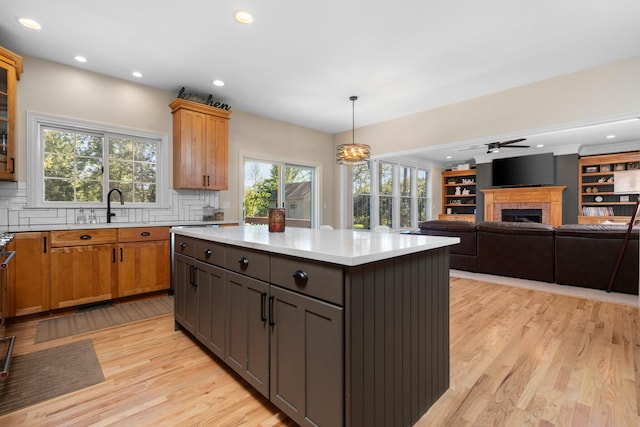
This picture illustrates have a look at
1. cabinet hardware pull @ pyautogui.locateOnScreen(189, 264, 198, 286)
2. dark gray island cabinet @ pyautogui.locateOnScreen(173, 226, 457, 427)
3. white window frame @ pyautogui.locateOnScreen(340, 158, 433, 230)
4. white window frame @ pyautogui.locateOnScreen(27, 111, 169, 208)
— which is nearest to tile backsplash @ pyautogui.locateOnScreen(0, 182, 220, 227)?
white window frame @ pyautogui.locateOnScreen(27, 111, 169, 208)

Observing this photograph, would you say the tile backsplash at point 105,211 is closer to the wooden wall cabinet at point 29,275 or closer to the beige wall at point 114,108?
the beige wall at point 114,108

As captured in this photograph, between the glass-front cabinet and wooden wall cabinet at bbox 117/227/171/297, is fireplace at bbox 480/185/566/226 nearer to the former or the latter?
wooden wall cabinet at bbox 117/227/171/297

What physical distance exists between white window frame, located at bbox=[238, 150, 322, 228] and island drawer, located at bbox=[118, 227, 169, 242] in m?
1.47

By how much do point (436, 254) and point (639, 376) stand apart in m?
1.60

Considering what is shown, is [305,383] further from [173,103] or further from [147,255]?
[173,103]

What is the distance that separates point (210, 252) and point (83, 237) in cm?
195

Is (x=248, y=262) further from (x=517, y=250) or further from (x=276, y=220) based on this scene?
(x=517, y=250)

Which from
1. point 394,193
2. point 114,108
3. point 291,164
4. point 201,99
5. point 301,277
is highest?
point 201,99

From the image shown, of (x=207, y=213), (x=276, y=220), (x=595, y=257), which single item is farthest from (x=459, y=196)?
(x=276, y=220)

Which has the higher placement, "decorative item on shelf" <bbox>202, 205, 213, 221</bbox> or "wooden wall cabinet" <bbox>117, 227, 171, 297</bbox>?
"decorative item on shelf" <bbox>202, 205, 213, 221</bbox>

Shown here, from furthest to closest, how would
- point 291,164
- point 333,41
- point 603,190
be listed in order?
point 603,190 → point 291,164 → point 333,41

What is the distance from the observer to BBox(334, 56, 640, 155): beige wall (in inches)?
131

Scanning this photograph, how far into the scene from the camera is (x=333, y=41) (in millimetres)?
2959

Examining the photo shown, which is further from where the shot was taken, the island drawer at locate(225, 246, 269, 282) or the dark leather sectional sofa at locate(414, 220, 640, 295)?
the dark leather sectional sofa at locate(414, 220, 640, 295)
